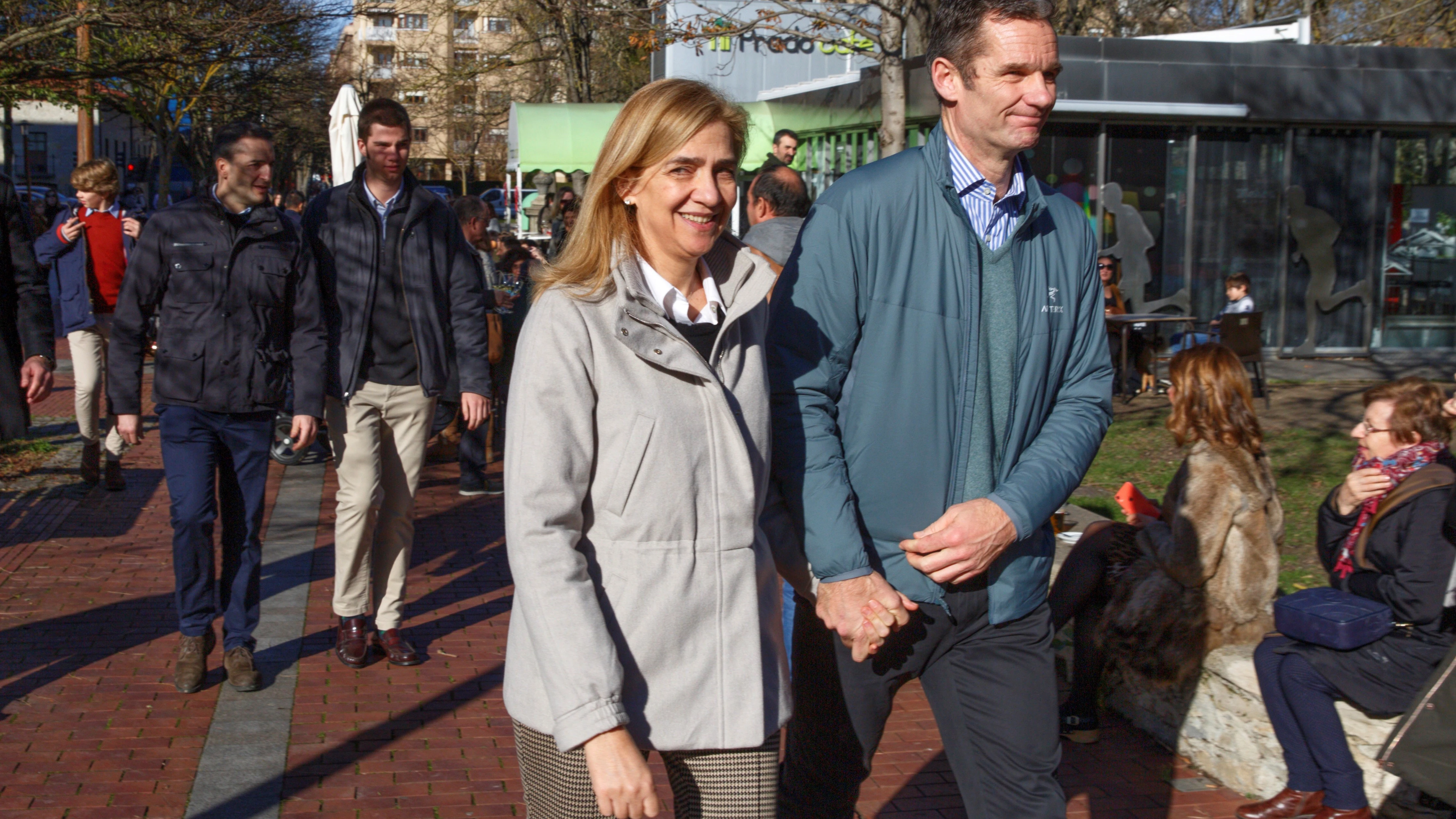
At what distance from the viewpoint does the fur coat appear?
4301 millimetres

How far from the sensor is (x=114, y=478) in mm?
8781

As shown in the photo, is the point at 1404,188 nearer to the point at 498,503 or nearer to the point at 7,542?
the point at 498,503

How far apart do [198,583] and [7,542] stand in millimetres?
3145

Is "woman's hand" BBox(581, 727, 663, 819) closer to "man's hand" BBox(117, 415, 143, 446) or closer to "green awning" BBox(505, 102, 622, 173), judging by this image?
"man's hand" BBox(117, 415, 143, 446)

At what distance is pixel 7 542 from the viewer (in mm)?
7273

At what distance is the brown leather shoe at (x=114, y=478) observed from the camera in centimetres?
873

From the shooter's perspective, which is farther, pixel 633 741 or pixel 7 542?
pixel 7 542

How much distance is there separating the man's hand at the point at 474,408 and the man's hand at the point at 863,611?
3.00m

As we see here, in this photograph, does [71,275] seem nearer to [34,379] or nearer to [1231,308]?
[34,379]

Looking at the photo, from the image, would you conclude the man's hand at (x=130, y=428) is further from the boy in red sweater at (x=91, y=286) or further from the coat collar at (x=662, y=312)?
the boy in red sweater at (x=91, y=286)

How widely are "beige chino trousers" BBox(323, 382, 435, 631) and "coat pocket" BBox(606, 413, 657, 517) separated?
10.5 ft

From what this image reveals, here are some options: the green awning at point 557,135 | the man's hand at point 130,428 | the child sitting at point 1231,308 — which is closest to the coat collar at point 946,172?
the man's hand at point 130,428

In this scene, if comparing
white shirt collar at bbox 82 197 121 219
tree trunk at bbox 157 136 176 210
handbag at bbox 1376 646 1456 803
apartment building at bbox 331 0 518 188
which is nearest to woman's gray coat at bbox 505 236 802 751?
handbag at bbox 1376 646 1456 803

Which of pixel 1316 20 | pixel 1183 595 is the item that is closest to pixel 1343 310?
pixel 1316 20
